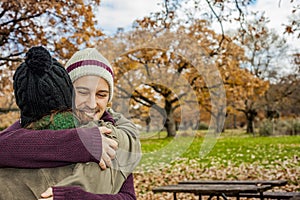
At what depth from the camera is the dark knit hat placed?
1132 mm

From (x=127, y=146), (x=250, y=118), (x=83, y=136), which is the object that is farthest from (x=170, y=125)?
(x=250, y=118)

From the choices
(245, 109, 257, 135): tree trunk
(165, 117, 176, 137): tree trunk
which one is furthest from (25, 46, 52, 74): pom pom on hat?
(245, 109, 257, 135): tree trunk

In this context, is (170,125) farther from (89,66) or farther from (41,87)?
(41,87)

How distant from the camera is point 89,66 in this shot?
4.06ft

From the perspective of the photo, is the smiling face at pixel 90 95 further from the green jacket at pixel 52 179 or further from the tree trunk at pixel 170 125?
the tree trunk at pixel 170 125

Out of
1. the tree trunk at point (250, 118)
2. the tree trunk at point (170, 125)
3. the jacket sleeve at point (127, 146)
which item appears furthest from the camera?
the tree trunk at point (250, 118)

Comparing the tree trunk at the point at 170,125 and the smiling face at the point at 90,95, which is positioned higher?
the smiling face at the point at 90,95

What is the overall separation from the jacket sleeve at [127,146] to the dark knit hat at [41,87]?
0.16m

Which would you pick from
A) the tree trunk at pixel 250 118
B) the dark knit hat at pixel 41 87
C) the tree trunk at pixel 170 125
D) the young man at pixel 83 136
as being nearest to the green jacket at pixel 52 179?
the young man at pixel 83 136

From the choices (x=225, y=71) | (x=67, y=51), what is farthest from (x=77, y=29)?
(x=225, y=71)

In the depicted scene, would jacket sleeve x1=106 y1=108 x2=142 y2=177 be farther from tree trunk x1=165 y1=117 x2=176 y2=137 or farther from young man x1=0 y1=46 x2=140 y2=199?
tree trunk x1=165 y1=117 x2=176 y2=137

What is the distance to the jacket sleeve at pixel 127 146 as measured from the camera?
121 centimetres

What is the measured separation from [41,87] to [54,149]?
0.16 m

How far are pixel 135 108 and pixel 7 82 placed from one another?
9379 mm
